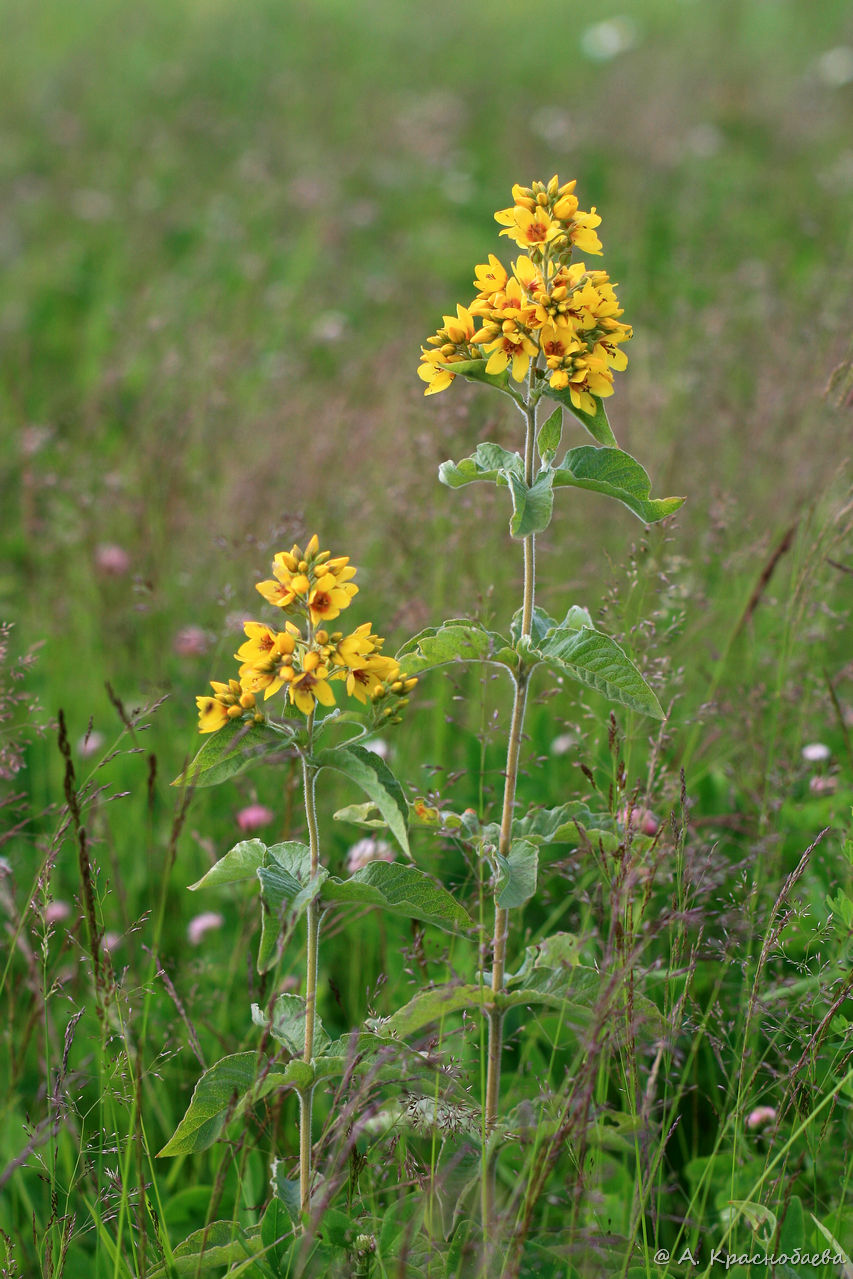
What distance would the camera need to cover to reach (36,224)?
6.31 m

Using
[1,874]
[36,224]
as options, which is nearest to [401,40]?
[36,224]

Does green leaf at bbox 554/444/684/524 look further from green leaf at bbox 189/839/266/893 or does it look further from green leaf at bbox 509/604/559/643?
green leaf at bbox 189/839/266/893

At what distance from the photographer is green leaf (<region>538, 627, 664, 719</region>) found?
132 cm

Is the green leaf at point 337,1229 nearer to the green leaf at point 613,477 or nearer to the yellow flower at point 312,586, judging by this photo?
the yellow flower at point 312,586

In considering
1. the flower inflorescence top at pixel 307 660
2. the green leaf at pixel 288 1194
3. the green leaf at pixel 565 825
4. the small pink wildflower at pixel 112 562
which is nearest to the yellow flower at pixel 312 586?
the flower inflorescence top at pixel 307 660

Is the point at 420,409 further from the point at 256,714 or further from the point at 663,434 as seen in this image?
the point at 256,714

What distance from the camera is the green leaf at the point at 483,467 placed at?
4.65 feet

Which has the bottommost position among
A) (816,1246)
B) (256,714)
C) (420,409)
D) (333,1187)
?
(816,1246)

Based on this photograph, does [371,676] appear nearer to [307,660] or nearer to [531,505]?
[307,660]

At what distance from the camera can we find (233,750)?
127 centimetres

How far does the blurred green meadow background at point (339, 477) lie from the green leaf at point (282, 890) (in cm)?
22

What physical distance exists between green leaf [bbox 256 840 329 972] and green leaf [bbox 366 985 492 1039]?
0.61ft

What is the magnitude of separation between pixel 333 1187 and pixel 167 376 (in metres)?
3.35

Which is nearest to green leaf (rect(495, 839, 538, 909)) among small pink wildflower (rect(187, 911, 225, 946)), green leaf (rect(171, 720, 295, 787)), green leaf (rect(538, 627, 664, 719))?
green leaf (rect(538, 627, 664, 719))
